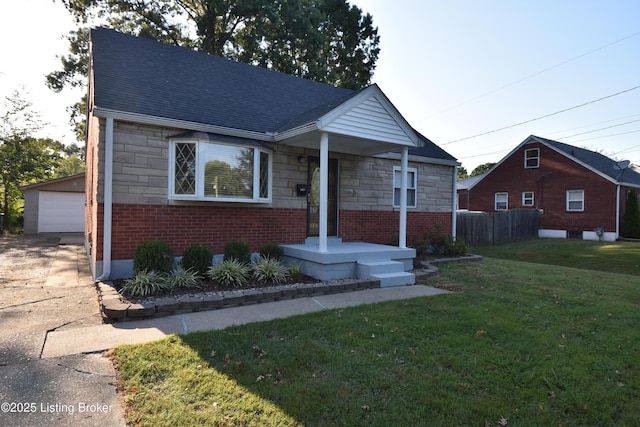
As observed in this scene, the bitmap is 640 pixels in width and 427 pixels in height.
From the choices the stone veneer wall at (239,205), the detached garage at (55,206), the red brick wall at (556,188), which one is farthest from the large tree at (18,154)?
the red brick wall at (556,188)

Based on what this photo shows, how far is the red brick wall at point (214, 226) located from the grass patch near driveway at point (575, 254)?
7.69 meters

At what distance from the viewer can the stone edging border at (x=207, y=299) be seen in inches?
189

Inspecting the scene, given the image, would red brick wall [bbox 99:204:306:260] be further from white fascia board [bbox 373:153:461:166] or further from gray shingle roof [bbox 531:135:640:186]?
gray shingle roof [bbox 531:135:640:186]

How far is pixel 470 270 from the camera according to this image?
8.93 m

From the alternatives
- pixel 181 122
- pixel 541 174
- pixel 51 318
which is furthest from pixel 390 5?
pixel 541 174

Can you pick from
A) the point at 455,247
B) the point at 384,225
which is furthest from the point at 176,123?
the point at 455,247

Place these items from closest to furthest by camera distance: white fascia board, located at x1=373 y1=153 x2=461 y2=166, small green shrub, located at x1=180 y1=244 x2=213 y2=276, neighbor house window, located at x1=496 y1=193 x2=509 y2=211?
1. small green shrub, located at x1=180 y1=244 x2=213 y2=276
2. white fascia board, located at x1=373 y1=153 x2=461 y2=166
3. neighbor house window, located at x1=496 y1=193 x2=509 y2=211

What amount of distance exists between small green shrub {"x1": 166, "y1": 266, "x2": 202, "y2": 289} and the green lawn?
7.11ft

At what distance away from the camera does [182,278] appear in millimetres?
6199

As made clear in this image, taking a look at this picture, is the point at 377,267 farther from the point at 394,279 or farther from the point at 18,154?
the point at 18,154

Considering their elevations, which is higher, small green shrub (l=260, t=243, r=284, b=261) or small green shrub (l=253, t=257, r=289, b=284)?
small green shrub (l=260, t=243, r=284, b=261)

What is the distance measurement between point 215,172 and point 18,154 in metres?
20.8

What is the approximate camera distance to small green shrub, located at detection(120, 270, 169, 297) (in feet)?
18.5

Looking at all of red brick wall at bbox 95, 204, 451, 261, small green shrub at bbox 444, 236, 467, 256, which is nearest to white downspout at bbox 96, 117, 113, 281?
red brick wall at bbox 95, 204, 451, 261
